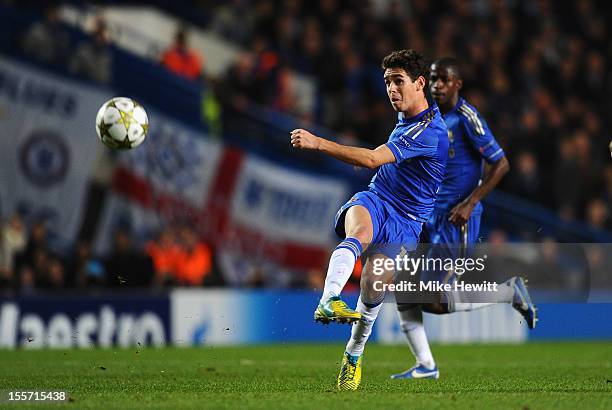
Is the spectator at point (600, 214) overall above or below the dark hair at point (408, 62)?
above

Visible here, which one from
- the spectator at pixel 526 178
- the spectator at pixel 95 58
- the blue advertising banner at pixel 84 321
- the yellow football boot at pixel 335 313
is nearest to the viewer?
the yellow football boot at pixel 335 313

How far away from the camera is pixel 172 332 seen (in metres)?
14.0

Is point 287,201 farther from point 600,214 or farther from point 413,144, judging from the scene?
point 413,144

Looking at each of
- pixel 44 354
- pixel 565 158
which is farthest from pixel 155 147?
pixel 565 158

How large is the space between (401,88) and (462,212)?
162 cm

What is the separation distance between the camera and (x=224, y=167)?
16.2 meters

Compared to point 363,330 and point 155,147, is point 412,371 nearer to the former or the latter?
point 363,330

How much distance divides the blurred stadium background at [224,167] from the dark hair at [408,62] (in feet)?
23.2

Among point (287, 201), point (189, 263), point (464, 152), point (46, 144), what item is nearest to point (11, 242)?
point (46, 144)

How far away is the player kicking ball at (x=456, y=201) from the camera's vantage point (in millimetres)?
8820

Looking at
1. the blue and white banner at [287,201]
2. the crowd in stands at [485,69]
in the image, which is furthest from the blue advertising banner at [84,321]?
Answer: the crowd in stands at [485,69]

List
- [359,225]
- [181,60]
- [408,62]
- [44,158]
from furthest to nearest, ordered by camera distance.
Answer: [181,60]
[44,158]
[408,62]
[359,225]

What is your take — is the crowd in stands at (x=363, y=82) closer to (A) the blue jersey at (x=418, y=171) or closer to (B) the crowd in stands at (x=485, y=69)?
(B) the crowd in stands at (x=485, y=69)

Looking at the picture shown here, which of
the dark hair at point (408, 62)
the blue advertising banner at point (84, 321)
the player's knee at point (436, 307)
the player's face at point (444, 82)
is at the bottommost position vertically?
the player's knee at point (436, 307)
